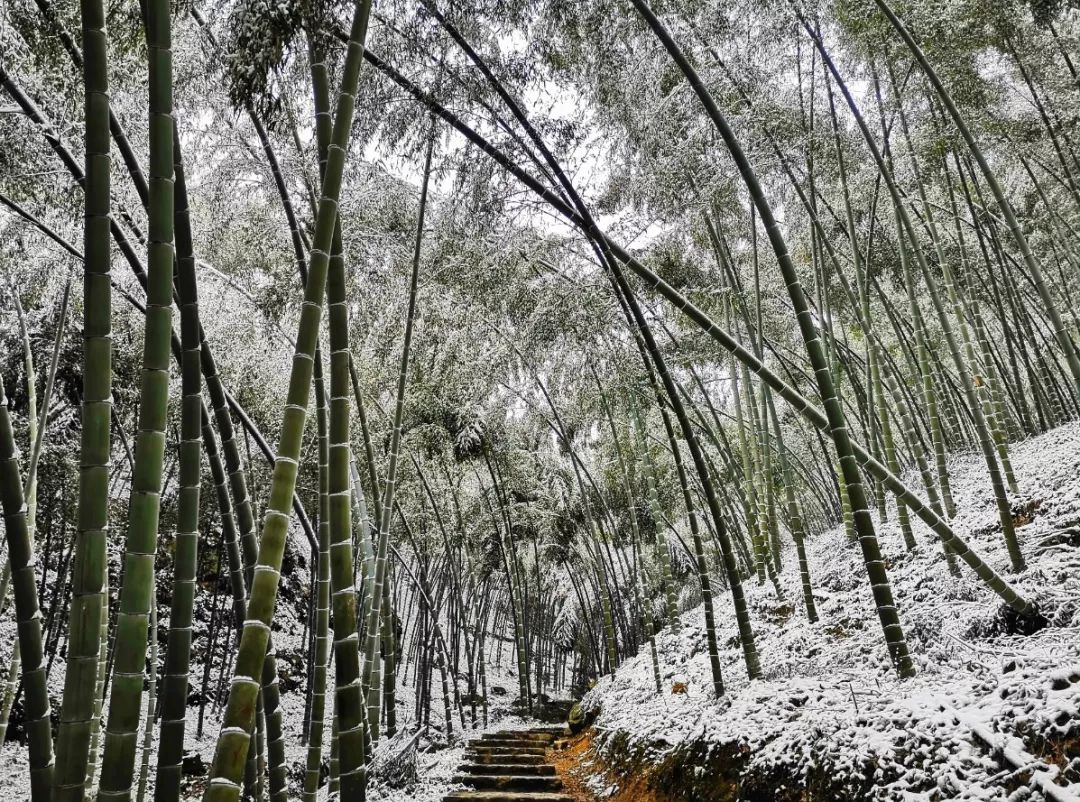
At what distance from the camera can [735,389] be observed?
237 inches

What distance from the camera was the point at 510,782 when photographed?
3982mm

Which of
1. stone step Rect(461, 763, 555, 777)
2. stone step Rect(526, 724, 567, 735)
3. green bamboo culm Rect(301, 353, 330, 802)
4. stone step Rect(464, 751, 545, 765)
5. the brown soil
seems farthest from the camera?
stone step Rect(526, 724, 567, 735)

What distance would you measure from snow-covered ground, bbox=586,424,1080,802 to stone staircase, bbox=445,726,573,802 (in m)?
0.38

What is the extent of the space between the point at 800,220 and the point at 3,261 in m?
5.97

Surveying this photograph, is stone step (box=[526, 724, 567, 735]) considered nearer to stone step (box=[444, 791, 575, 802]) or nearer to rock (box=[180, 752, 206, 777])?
rock (box=[180, 752, 206, 777])

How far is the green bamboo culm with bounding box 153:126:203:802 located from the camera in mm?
1319

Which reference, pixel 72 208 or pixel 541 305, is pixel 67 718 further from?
pixel 541 305

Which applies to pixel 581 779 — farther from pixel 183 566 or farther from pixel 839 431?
pixel 183 566

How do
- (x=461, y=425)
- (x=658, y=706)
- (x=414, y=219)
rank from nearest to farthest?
(x=658, y=706), (x=414, y=219), (x=461, y=425)

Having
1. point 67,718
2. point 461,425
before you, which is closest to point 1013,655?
point 67,718

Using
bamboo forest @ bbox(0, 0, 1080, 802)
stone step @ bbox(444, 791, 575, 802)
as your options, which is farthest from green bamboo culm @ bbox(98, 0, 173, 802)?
stone step @ bbox(444, 791, 575, 802)

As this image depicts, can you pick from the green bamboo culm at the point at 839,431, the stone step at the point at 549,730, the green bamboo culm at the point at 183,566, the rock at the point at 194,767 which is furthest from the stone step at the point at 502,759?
the green bamboo culm at the point at 183,566

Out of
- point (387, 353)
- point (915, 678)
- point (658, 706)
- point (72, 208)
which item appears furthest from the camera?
point (387, 353)

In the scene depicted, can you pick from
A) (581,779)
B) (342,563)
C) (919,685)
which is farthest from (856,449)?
(581,779)
